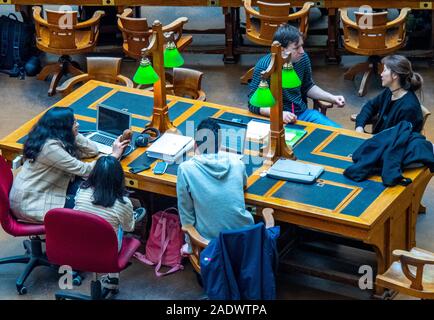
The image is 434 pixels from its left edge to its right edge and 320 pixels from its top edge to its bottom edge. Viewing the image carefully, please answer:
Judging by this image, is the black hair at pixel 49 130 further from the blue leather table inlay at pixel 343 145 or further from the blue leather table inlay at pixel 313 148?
the blue leather table inlay at pixel 343 145

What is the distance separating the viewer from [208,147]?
7.66m

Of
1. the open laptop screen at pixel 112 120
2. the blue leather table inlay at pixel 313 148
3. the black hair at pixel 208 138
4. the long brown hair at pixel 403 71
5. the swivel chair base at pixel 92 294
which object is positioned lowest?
the swivel chair base at pixel 92 294

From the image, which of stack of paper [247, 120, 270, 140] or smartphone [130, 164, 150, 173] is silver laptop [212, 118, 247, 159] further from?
smartphone [130, 164, 150, 173]

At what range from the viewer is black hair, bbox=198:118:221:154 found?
7664mm

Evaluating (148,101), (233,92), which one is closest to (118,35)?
(233,92)

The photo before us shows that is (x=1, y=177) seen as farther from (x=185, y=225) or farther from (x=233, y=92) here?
(x=233, y=92)

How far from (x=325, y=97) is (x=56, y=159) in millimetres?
2310

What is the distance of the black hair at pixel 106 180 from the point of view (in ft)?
24.8

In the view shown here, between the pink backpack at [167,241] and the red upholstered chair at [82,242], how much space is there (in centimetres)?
75

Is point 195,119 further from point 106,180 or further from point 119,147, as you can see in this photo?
point 106,180

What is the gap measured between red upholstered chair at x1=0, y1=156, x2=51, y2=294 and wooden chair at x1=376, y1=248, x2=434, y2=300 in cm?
240

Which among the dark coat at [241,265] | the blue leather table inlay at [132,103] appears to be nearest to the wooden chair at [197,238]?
the dark coat at [241,265]

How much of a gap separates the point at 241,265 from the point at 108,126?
1918mm

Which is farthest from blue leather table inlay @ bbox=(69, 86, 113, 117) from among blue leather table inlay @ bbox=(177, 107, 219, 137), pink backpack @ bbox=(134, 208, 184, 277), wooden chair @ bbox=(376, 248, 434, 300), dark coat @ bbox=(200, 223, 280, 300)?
wooden chair @ bbox=(376, 248, 434, 300)
